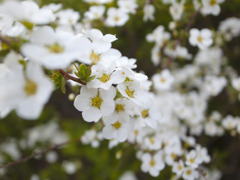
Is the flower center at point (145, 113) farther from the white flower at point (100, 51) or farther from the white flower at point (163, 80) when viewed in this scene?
the white flower at point (163, 80)

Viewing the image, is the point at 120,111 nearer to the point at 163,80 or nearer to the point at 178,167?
the point at 178,167

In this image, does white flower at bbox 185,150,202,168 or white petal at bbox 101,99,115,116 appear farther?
white flower at bbox 185,150,202,168

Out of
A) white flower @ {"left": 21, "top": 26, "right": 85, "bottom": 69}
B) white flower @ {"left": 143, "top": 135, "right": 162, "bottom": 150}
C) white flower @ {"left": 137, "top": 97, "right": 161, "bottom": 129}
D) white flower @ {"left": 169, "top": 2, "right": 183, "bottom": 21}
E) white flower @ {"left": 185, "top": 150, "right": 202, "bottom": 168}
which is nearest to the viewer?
white flower @ {"left": 21, "top": 26, "right": 85, "bottom": 69}

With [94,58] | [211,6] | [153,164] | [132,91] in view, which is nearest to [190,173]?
[153,164]

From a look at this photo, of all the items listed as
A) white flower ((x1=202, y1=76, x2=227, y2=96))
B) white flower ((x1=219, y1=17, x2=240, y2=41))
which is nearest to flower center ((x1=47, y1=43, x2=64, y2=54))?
white flower ((x1=202, y1=76, x2=227, y2=96))

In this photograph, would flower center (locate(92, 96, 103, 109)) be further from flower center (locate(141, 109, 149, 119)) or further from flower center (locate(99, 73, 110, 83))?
flower center (locate(141, 109, 149, 119))

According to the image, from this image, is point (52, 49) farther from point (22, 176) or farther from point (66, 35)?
point (22, 176)

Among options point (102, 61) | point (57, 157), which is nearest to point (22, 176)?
point (57, 157)
